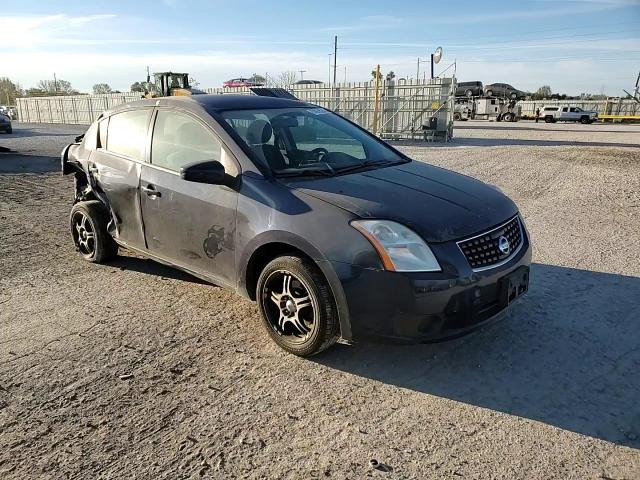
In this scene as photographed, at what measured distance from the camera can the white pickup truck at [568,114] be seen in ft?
135

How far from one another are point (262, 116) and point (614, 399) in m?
3.13

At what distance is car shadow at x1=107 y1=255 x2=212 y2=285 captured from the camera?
4857 mm

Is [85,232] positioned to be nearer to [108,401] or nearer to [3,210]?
[108,401]

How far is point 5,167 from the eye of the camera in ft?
42.2

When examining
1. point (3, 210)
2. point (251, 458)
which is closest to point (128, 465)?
point (251, 458)

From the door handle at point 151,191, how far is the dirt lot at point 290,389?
0.92m

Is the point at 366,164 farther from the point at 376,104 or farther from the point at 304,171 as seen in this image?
the point at 376,104

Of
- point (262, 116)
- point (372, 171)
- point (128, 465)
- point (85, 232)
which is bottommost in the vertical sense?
point (128, 465)

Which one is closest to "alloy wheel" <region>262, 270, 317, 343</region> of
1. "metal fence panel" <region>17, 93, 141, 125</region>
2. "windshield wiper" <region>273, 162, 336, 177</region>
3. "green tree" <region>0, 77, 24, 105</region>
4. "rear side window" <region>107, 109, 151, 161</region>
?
"windshield wiper" <region>273, 162, 336, 177</region>

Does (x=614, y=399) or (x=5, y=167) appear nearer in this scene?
(x=614, y=399)

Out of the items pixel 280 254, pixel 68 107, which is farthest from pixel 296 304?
pixel 68 107

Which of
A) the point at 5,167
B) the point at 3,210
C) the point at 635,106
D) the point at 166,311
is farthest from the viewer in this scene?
the point at 635,106

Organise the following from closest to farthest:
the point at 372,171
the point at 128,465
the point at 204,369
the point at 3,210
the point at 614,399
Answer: the point at 128,465 < the point at 614,399 < the point at 204,369 < the point at 372,171 < the point at 3,210

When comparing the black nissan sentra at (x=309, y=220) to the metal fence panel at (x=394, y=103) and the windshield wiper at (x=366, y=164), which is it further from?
the metal fence panel at (x=394, y=103)
